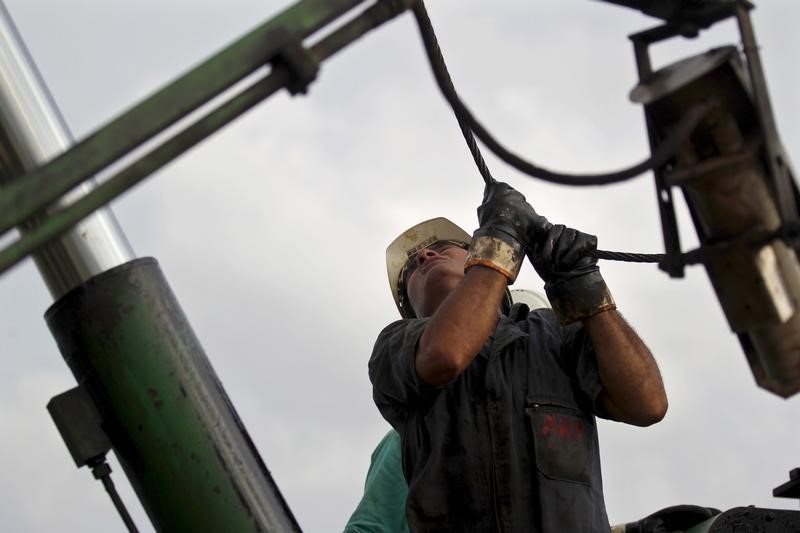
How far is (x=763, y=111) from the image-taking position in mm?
2650

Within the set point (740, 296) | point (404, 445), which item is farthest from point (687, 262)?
point (404, 445)

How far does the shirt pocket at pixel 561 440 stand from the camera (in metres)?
3.97

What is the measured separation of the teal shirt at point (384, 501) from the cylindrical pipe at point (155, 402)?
9.93 feet

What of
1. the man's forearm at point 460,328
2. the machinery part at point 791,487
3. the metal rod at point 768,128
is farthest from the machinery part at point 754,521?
the metal rod at point 768,128

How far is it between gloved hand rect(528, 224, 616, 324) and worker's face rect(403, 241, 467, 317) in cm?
55

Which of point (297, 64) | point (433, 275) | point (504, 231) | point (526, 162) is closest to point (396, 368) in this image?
point (504, 231)

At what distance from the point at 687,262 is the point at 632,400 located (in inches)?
58.2

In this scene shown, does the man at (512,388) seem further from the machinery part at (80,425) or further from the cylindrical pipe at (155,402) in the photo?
the machinery part at (80,425)

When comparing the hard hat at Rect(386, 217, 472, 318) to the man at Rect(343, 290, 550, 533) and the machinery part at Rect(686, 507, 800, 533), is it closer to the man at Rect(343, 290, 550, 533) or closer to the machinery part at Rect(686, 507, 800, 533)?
the man at Rect(343, 290, 550, 533)

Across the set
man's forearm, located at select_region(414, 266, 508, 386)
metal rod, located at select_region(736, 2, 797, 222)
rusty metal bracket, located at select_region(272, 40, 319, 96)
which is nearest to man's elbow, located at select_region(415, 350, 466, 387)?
man's forearm, located at select_region(414, 266, 508, 386)

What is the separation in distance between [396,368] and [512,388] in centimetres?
41

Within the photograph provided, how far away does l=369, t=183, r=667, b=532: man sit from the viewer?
3.96 meters

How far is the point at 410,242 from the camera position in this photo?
5.47 meters

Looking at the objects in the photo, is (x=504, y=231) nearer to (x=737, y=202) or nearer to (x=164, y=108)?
A: (x=737, y=202)
